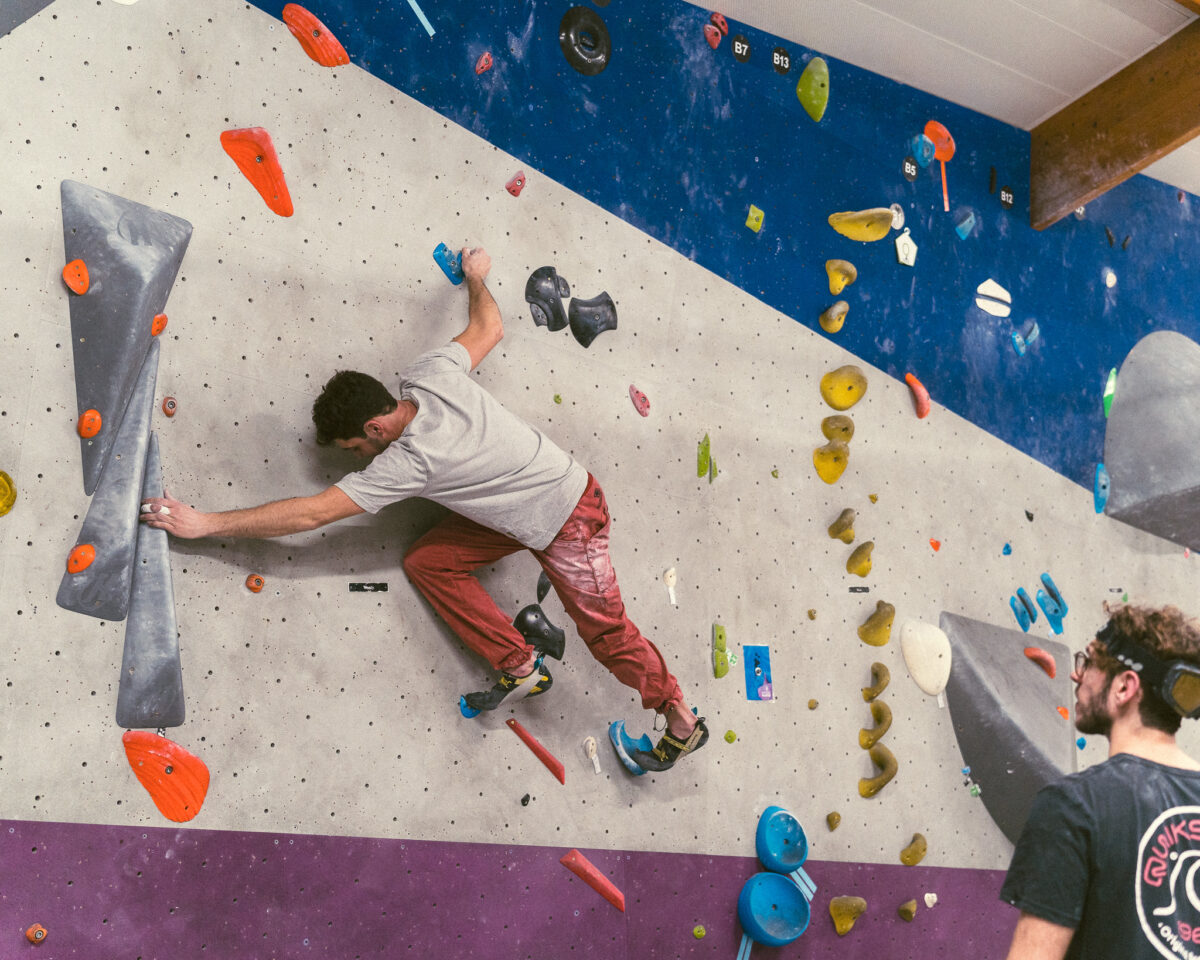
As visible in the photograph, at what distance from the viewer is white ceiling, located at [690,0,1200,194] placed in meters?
3.32

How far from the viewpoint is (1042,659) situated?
3.78 meters

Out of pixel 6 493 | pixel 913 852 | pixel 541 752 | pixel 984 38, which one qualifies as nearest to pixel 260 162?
pixel 6 493

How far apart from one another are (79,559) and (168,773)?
1.53 ft

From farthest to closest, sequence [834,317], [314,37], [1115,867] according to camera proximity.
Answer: [834,317] < [314,37] < [1115,867]

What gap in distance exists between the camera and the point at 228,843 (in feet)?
7.02

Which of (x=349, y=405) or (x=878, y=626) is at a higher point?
(x=349, y=405)

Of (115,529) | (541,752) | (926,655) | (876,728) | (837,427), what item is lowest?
(541,752)

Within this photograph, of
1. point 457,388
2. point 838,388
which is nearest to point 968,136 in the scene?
point 838,388

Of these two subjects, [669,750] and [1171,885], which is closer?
[1171,885]

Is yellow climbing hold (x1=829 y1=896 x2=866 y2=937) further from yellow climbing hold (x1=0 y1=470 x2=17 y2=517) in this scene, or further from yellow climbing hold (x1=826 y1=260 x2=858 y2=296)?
yellow climbing hold (x1=0 y1=470 x2=17 y2=517)

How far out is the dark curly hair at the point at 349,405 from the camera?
2184 millimetres

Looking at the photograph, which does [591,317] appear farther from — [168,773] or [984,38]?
[984,38]

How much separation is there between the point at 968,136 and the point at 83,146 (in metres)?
3.17

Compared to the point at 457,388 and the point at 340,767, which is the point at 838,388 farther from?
the point at 340,767
